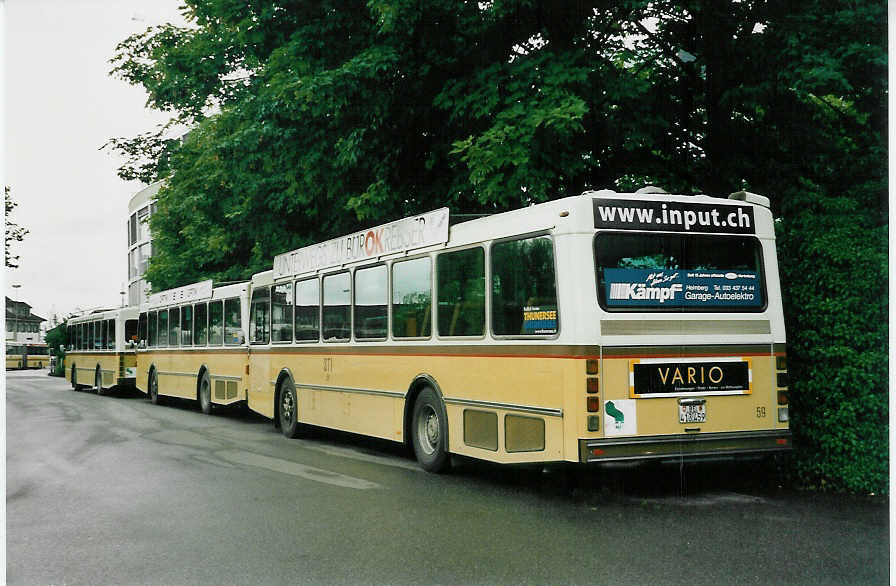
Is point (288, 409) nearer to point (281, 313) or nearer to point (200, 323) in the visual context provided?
point (281, 313)

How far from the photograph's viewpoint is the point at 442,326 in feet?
36.7

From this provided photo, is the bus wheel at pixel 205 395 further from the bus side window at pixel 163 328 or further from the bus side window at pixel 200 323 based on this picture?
the bus side window at pixel 163 328

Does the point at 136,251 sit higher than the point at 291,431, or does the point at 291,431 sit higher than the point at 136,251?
the point at 136,251

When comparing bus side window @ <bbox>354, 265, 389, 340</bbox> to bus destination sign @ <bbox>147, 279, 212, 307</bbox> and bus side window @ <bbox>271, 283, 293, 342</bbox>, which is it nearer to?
bus side window @ <bbox>271, 283, 293, 342</bbox>

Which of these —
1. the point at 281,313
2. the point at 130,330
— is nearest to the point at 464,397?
the point at 281,313

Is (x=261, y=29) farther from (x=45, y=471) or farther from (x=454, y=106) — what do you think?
(x=45, y=471)

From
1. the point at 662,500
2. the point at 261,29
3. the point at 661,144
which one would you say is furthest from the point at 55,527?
the point at 661,144

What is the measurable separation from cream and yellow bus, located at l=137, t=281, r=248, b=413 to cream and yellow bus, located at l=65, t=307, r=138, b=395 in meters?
1.94

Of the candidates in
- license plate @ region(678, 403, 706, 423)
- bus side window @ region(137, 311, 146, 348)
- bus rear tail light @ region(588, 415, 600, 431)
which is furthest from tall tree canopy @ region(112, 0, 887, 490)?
bus side window @ region(137, 311, 146, 348)

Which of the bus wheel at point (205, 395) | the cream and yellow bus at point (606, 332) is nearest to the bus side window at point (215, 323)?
the bus wheel at point (205, 395)

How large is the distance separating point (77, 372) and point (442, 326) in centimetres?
2700

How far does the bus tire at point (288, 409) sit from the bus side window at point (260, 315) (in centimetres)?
121

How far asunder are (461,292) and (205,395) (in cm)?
1266

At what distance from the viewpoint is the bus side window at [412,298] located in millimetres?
11547
